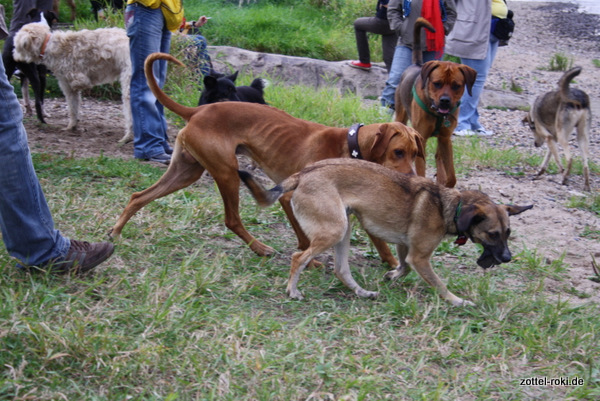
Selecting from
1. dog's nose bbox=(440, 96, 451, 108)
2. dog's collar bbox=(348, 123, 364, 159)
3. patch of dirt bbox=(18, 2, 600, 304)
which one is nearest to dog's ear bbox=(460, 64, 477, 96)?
dog's nose bbox=(440, 96, 451, 108)

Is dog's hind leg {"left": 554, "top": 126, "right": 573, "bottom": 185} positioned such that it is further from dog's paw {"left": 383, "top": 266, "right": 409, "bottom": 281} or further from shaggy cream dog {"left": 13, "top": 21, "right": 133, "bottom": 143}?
shaggy cream dog {"left": 13, "top": 21, "right": 133, "bottom": 143}

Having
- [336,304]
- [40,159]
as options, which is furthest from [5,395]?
[40,159]

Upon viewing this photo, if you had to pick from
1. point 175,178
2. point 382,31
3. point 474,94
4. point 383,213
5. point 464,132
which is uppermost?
point 382,31

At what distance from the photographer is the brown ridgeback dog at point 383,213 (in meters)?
3.74

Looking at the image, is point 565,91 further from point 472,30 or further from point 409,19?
point 409,19

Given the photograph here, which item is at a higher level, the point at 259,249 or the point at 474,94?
the point at 474,94

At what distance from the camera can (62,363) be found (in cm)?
265

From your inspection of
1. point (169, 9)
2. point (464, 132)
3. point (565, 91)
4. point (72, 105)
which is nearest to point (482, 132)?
point (464, 132)

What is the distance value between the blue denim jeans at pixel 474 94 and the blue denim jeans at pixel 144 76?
Result: 4703 millimetres

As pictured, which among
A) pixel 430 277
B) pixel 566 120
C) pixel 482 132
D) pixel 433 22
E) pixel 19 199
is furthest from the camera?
pixel 482 132

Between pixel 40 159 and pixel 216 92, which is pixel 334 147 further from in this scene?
pixel 40 159

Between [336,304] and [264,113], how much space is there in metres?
1.60

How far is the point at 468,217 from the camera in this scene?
12.2 ft

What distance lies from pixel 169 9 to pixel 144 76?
2.43 ft
